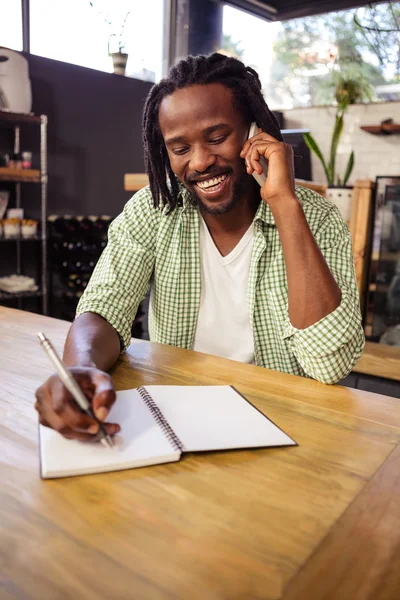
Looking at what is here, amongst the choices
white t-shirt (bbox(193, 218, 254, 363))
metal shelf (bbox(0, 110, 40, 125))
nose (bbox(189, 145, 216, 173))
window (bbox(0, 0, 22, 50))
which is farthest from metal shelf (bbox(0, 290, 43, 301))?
nose (bbox(189, 145, 216, 173))

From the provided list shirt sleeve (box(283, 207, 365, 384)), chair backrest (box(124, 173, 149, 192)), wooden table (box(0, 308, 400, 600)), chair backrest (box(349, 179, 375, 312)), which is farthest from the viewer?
chair backrest (box(349, 179, 375, 312))

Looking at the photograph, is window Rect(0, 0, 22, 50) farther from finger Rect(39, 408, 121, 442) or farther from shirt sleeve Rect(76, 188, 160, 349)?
finger Rect(39, 408, 121, 442)

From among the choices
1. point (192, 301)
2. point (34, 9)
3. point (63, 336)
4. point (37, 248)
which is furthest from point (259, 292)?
point (34, 9)

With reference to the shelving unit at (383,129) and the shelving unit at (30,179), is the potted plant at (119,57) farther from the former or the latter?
the shelving unit at (383,129)

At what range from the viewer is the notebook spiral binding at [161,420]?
698mm

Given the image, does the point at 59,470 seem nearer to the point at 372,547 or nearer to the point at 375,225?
the point at 372,547

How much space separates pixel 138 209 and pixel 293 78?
3.92 metres

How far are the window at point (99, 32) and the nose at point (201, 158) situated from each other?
2.97 meters

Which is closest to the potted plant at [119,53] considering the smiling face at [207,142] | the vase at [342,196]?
the vase at [342,196]

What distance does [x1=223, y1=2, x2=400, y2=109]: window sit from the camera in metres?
4.27

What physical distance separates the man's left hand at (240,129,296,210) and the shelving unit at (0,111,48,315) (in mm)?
2340

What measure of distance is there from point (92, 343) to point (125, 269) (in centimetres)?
35

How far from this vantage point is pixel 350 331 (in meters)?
1.07

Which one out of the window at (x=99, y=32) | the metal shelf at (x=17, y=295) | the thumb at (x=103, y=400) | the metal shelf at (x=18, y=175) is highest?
the window at (x=99, y=32)
